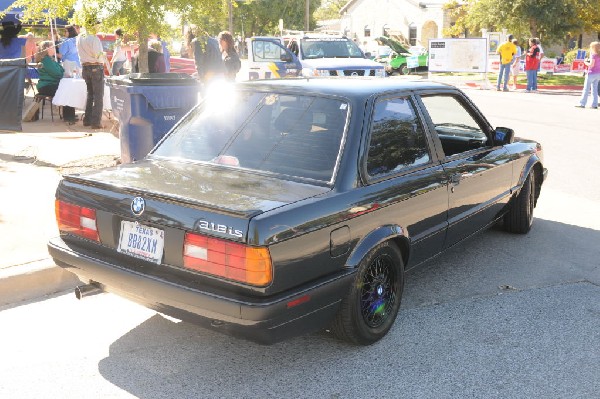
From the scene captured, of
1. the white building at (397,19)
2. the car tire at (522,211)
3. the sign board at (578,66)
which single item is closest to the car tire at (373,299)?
the car tire at (522,211)

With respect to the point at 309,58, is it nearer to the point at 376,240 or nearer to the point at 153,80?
the point at 153,80

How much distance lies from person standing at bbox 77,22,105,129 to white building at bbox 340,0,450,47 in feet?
126

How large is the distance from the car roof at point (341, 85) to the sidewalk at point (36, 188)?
80.2 inches

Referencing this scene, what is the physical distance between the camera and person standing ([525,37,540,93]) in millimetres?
22234

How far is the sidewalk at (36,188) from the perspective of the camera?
15.0 feet

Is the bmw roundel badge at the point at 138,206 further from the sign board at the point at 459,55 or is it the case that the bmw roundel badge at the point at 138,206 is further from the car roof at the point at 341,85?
the sign board at the point at 459,55

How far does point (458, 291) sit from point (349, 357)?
136cm

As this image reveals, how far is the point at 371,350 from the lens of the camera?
3760mm

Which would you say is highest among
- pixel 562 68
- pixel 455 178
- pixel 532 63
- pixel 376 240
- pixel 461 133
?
pixel 532 63

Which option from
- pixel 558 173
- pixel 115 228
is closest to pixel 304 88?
pixel 115 228

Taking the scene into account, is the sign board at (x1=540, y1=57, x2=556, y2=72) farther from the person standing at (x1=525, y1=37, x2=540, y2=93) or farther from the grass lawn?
the person standing at (x1=525, y1=37, x2=540, y2=93)

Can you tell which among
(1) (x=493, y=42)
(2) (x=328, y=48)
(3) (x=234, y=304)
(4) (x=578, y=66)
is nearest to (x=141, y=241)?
(3) (x=234, y=304)

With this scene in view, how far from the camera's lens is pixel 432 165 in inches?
170

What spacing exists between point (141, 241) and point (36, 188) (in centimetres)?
416
